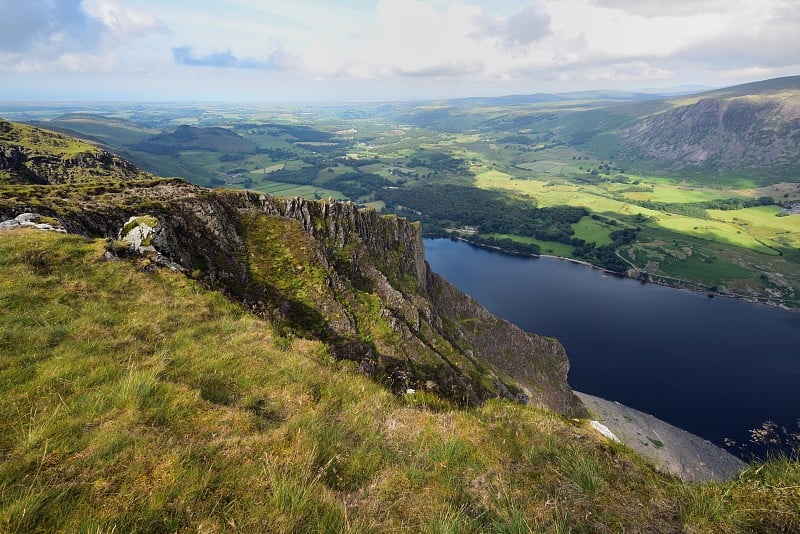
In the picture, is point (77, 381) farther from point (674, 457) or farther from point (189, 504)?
point (674, 457)

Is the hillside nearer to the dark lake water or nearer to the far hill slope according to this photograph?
the far hill slope

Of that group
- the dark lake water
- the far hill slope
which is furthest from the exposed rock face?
the dark lake water

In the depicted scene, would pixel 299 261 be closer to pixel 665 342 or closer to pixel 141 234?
pixel 141 234

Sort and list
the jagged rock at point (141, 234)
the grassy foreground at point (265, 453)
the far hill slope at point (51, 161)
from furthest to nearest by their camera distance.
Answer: the far hill slope at point (51, 161) < the jagged rock at point (141, 234) < the grassy foreground at point (265, 453)

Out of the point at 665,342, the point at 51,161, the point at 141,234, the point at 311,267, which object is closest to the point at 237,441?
the point at 141,234

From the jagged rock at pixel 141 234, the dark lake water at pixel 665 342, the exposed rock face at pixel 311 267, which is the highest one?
the jagged rock at pixel 141 234

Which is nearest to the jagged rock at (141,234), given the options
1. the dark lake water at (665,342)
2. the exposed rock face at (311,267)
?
the exposed rock face at (311,267)

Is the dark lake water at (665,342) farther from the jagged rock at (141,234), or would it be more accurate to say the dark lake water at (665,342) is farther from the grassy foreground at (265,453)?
the jagged rock at (141,234)
